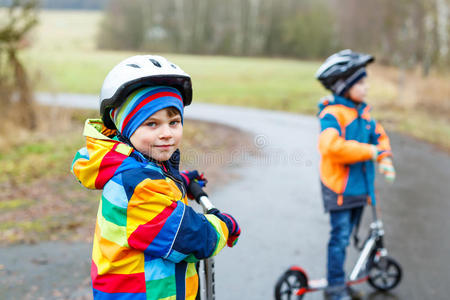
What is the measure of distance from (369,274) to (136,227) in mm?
2809

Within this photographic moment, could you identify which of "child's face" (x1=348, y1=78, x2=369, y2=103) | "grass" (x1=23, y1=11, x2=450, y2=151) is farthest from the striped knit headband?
"grass" (x1=23, y1=11, x2=450, y2=151)

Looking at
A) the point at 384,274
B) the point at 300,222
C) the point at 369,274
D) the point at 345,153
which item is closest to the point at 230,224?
the point at 345,153

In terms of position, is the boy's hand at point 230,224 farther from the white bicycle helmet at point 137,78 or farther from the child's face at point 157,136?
the white bicycle helmet at point 137,78

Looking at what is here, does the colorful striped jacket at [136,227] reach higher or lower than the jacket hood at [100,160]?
lower

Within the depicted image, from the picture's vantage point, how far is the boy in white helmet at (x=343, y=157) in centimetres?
337

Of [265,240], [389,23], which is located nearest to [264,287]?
[265,240]

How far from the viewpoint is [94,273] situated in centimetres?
191

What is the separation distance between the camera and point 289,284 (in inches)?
141

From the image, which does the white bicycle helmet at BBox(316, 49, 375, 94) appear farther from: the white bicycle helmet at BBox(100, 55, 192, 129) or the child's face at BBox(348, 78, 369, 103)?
the white bicycle helmet at BBox(100, 55, 192, 129)

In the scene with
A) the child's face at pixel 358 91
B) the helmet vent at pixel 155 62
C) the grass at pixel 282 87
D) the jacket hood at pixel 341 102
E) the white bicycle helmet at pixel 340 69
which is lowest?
the helmet vent at pixel 155 62

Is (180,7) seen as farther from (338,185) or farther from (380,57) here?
(338,185)

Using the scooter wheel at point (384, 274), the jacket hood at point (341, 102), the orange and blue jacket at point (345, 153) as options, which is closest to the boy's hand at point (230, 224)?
the orange and blue jacket at point (345, 153)

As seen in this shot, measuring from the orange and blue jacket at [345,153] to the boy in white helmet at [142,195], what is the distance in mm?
1710

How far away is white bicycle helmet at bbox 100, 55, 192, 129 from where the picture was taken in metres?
1.79
